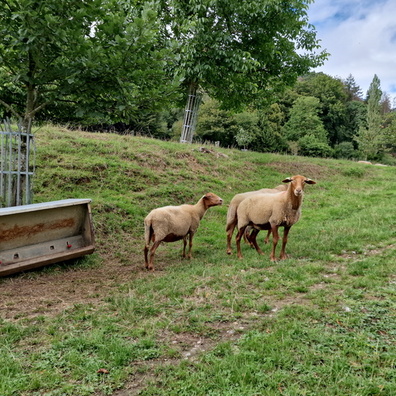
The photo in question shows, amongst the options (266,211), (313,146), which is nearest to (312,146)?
(313,146)

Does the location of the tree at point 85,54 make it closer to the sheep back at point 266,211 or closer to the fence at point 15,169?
the fence at point 15,169

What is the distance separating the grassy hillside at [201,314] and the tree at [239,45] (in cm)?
855

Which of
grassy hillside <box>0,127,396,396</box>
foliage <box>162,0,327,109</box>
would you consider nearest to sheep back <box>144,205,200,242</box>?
grassy hillside <box>0,127,396,396</box>

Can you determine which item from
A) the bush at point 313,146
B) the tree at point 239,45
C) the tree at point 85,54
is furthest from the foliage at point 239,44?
the bush at point 313,146

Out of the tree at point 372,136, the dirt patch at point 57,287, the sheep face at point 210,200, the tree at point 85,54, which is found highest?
the tree at point 372,136

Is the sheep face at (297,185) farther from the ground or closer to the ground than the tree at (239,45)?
closer to the ground

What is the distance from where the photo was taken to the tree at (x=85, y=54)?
21.1ft

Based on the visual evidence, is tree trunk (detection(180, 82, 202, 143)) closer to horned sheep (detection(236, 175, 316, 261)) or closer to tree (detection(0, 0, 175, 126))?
tree (detection(0, 0, 175, 126))

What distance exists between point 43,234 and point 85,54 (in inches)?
156

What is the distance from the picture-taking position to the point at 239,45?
1834 centimetres

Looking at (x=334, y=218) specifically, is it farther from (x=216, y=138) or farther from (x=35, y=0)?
(x=216, y=138)

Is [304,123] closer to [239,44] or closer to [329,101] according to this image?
[329,101]

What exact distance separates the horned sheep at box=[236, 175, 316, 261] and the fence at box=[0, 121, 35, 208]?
539 centimetres

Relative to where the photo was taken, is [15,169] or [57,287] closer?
[57,287]
